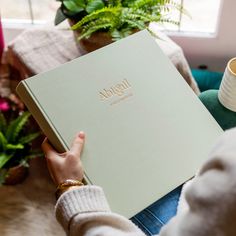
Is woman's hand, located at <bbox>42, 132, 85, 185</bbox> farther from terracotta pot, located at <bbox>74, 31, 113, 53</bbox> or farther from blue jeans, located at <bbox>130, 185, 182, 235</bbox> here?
terracotta pot, located at <bbox>74, 31, 113, 53</bbox>

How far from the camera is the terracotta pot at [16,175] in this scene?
4.79 feet

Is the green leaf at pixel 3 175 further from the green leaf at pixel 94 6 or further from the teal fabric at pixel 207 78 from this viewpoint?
the teal fabric at pixel 207 78

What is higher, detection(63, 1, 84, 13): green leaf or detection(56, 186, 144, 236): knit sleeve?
detection(63, 1, 84, 13): green leaf

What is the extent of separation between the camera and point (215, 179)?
60 centimetres

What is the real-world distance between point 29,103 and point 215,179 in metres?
0.43

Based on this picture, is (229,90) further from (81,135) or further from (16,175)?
(16,175)

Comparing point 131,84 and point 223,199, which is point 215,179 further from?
point 131,84

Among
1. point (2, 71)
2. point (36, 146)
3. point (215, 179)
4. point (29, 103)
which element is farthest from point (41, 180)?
point (215, 179)

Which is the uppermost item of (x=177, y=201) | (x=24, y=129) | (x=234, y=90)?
(x=234, y=90)

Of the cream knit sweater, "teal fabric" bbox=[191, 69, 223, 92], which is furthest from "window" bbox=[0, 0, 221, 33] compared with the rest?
the cream knit sweater

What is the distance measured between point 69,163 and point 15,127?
64 cm

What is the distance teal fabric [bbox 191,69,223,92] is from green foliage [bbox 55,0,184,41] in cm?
45

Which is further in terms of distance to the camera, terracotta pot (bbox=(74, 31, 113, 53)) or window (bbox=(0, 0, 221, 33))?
window (bbox=(0, 0, 221, 33))

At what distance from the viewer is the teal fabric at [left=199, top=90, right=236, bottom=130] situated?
107 centimetres
